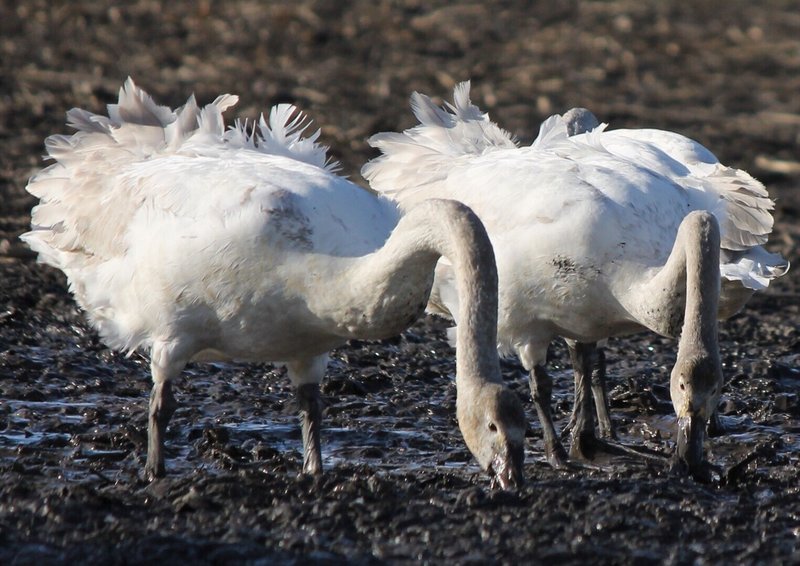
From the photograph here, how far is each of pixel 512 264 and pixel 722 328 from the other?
3822 millimetres

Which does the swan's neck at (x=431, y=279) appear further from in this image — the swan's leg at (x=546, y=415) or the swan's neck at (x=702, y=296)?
the swan's leg at (x=546, y=415)

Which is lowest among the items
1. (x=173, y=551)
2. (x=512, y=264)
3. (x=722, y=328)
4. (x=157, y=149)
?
(x=722, y=328)

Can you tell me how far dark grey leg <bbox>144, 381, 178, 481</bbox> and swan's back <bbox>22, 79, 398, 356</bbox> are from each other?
0.86 feet

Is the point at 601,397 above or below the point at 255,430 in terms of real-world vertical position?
below

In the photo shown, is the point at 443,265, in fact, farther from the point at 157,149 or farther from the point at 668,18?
the point at 668,18

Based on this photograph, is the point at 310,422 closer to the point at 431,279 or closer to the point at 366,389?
the point at 431,279

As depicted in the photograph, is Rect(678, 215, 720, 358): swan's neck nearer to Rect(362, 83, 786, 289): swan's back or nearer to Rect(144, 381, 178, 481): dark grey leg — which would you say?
Rect(362, 83, 786, 289): swan's back

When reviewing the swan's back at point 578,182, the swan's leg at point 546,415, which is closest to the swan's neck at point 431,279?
the swan's back at point 578,182

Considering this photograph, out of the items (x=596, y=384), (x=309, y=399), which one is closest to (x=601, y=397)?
(x=596, y=384)

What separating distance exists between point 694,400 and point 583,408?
1.59 meters

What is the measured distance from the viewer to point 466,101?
927 cm

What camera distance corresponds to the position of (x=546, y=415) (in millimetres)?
8484

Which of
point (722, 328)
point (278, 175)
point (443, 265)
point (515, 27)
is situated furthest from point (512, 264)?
point (515, 27)

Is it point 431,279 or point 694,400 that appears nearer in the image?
point 431,279
